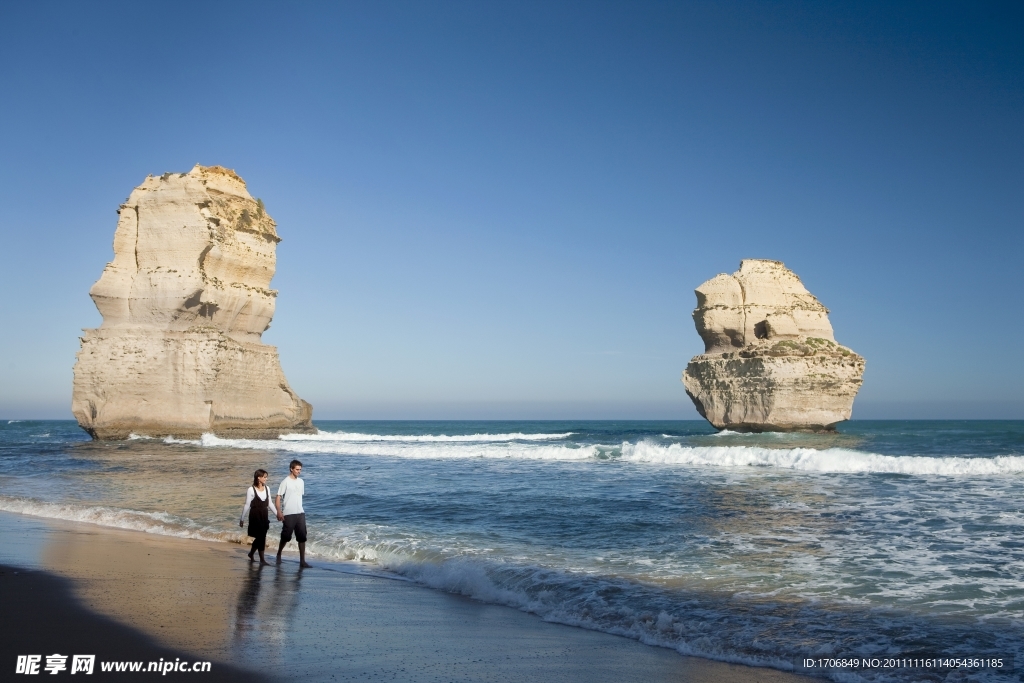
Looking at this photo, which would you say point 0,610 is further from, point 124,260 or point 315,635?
point 124,260

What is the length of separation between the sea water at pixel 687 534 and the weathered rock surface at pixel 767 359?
12862 millimetres

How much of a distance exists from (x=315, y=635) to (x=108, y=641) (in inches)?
57.5

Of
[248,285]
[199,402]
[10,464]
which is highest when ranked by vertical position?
[248,285]

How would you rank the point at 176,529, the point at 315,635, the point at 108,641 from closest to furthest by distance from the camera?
the point at 108,641, the point at 315,635, the point at 176,529

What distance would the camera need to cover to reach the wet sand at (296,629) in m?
4.70

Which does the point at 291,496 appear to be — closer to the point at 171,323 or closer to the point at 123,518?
the point at 123,518

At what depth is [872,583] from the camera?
7.36 m

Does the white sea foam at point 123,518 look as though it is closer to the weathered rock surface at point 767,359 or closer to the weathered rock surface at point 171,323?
the weathered rock surface at point 171,323

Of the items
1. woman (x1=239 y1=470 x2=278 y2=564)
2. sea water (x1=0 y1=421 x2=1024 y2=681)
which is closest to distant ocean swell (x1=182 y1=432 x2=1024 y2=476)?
sea water (x1=0 y1=421 x2=1024 y2=681)

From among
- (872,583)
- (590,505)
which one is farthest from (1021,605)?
(590,505)

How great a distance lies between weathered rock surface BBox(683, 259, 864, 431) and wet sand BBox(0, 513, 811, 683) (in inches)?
1192

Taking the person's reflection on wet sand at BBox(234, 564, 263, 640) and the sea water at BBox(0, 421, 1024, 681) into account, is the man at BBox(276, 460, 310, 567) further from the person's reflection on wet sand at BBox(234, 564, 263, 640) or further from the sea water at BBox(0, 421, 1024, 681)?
the sea water at BBox(0, 421, 1024, 681)

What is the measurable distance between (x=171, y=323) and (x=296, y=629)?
30.9m

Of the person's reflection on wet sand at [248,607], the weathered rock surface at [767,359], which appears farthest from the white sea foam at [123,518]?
the weathered rock surface at [767,359]
